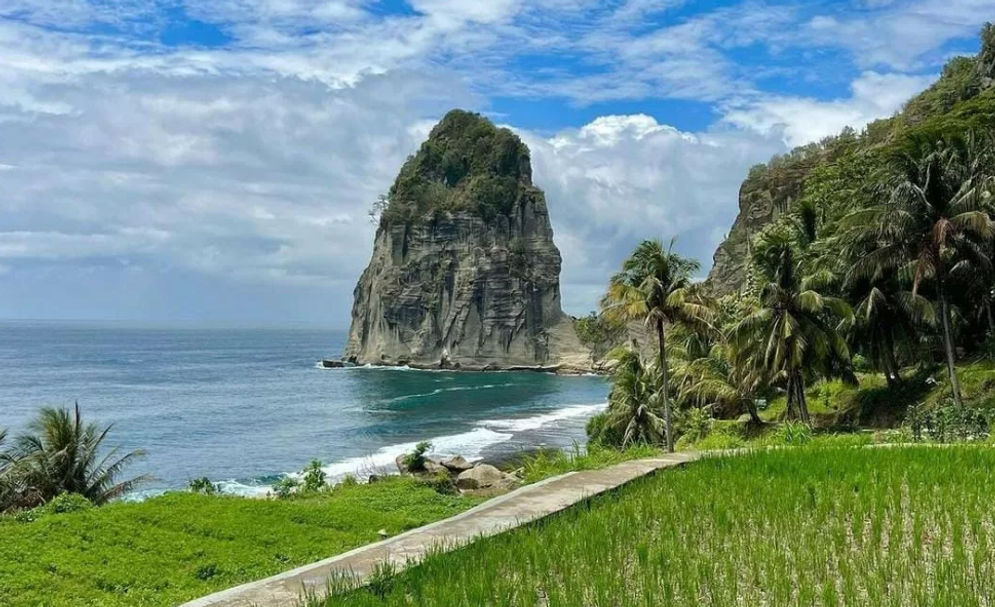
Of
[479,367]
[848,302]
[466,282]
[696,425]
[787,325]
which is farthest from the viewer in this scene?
[466,282]

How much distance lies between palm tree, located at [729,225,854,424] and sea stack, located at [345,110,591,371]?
263 feet

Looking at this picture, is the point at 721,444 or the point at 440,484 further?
the point at 440,484

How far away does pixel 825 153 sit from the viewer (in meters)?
67.9

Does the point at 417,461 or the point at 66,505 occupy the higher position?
the point at 66,505

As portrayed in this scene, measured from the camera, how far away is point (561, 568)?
5.29 metres

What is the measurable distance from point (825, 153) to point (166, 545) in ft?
229

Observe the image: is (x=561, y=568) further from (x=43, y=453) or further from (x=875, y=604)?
(x=43, y=453)

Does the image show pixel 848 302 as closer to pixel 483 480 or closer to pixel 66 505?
pixel 483 480

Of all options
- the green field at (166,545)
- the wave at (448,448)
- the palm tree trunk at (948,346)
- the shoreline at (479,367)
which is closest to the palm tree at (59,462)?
the green field at (166,545)

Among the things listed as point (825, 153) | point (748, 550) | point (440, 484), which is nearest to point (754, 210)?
point (825, 153)

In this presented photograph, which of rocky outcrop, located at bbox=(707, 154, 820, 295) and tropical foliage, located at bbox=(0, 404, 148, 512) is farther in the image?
rocky outcrop, located at bbox=(707, 154, 820, 295)

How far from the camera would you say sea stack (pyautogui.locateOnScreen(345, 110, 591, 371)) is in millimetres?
108750

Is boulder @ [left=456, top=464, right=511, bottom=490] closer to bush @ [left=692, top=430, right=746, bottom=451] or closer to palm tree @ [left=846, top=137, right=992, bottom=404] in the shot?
bush @ [left=692, top=430, right=746, bottom=451]

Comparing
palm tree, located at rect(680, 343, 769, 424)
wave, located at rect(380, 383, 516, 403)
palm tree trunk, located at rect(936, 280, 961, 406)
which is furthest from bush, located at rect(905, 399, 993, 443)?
wave, located at rect(380, 383, 516, 403)
